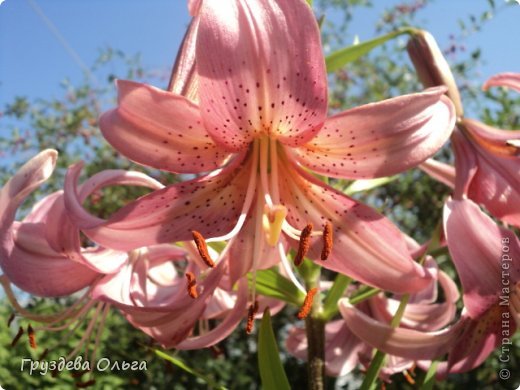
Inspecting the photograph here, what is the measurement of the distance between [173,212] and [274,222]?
0.49ft

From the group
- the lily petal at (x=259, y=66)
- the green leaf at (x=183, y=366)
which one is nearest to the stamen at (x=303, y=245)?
the lily petal at (x=259, y=66)

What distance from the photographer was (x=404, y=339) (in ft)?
2.82

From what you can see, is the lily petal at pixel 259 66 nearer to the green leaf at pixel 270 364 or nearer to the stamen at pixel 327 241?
the stamen at pixel 327 241

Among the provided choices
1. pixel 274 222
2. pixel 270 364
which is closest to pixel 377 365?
pixel 270 364

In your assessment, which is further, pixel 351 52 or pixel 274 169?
pixel 351 52

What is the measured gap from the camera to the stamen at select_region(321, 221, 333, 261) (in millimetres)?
774

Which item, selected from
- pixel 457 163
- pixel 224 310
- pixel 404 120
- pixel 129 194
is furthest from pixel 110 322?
pixel 404 120

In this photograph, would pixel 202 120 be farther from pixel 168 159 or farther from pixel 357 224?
pixel 357 224

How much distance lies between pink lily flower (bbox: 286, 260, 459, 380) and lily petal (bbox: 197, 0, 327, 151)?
41 cm

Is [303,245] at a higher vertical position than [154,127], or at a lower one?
lower

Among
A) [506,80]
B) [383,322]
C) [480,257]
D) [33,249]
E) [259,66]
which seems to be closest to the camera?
[259,66]

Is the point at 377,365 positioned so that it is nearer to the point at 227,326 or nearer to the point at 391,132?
the point at 227,326

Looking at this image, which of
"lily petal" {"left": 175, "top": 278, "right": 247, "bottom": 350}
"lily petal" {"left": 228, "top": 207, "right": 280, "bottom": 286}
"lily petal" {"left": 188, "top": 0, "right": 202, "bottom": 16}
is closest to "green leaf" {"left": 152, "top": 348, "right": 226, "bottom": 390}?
"lily petal" {"left": 175, "top": 278, "right": 247, "bottom": 350}

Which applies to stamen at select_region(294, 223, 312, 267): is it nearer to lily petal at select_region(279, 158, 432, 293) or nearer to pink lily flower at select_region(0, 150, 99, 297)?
lily petal at select_region(279, 158, 432, 293)
